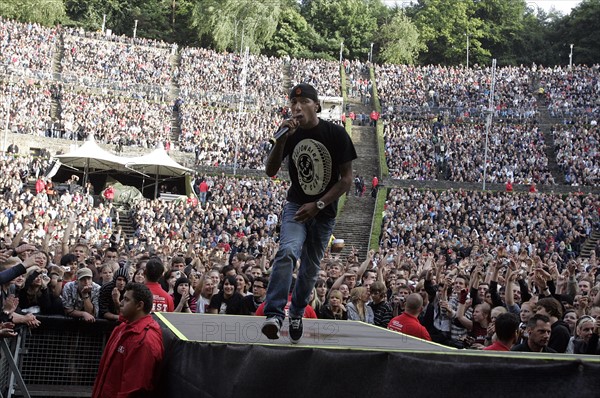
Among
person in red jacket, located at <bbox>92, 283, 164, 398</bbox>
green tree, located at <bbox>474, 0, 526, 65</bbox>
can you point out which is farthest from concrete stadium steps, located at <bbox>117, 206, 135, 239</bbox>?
green tree, located at <bbox>474, 0, 526, 65</bbox>

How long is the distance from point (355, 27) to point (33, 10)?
29.0 metres

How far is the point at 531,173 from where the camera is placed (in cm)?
4053

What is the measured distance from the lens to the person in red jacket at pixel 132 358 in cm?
537

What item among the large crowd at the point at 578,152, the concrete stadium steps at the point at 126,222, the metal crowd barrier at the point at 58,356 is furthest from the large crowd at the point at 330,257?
the large crowd at the point at 578,152

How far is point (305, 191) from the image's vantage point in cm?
581

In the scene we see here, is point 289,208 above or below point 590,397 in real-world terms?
above

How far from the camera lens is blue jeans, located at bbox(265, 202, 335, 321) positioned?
5.56m

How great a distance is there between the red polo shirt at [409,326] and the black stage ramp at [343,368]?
1.07 m

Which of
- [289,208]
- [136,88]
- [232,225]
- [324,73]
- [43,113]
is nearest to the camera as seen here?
[289,208]

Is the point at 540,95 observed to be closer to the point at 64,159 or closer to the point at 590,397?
the point at 64,159

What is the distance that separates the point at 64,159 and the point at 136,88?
24568 millimetres

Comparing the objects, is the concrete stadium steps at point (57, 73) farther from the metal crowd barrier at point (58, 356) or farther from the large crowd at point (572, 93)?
the metal crowd barrier at point (58, 356)

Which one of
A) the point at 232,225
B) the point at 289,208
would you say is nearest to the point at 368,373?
the point at 289,208

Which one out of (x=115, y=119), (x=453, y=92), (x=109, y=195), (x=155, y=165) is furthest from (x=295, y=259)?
(x=453, y=92)
